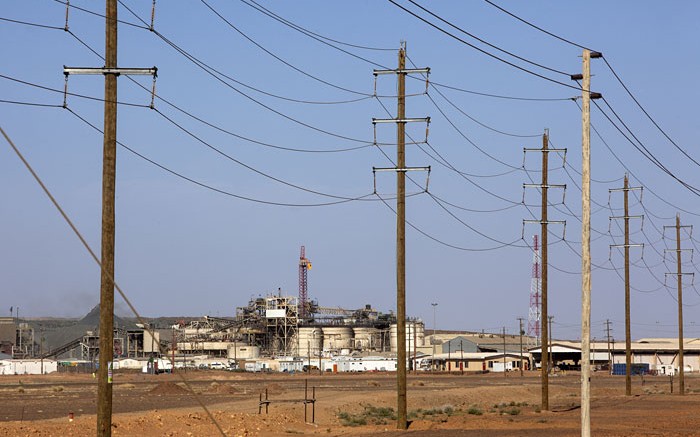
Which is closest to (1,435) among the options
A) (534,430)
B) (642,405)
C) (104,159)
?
(104,159)

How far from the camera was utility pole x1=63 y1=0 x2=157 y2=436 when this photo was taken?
24.8 m

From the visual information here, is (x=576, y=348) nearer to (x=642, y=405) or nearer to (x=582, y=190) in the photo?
(x=642, y=405)

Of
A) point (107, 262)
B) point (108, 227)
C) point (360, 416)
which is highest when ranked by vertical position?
point (108, 227)

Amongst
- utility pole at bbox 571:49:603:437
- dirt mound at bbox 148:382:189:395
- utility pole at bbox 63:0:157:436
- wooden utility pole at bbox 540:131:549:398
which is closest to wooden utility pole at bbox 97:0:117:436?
utility pole at bbox 63:0:157:436

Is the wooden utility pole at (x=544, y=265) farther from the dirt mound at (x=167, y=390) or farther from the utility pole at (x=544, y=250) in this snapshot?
the dirt mound at (x=167, y=390)

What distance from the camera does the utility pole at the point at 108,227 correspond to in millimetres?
24781

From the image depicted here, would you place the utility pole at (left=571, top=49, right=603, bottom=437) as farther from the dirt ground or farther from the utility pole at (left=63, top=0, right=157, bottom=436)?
the utility pole at (left=63, top=0, right=157, bottom=436)

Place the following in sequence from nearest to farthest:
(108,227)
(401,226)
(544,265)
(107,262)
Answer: (107,262) < (108,227) < (401,226) < (544,265)

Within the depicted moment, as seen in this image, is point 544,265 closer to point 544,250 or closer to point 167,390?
point 544,250

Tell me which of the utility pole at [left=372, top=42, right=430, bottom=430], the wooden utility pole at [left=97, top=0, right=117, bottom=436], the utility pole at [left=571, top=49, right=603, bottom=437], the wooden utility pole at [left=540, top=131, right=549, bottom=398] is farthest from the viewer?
the wooden utility pole at [left=540, top=131, right=549, bottom=398]

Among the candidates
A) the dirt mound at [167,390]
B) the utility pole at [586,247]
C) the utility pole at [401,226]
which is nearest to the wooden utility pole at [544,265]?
the utility pole at [401,226]

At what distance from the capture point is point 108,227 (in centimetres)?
2509

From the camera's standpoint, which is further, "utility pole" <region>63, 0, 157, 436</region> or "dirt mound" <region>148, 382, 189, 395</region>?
"dirt mound" <region>148, 382, 189, 395</region>

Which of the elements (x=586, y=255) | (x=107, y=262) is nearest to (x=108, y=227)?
(x=107, y=262)
